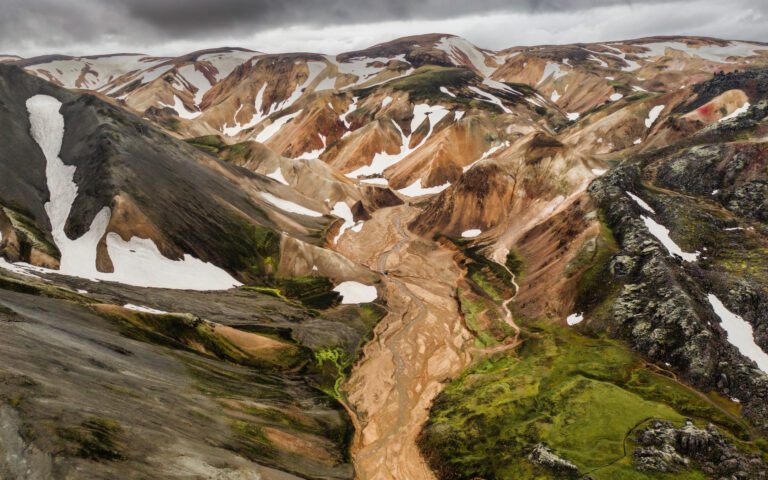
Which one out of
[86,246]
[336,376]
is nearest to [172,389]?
[336,376]

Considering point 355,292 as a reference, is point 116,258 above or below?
above

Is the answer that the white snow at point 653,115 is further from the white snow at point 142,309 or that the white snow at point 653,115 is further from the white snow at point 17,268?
the white snow at point 17,268

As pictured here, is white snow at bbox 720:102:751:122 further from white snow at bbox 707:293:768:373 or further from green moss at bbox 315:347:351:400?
green moss at bbox 315:347:351:400

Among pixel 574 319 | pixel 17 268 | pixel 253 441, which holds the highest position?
pixel 17 268

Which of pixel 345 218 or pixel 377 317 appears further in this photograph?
pixel 345 218

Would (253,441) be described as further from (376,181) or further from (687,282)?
(376,181)

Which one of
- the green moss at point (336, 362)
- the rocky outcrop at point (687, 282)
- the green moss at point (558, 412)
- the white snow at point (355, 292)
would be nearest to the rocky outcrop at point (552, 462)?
the green moss at point (558, 412)

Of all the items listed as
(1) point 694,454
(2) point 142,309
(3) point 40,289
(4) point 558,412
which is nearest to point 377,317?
(4) point 558,412

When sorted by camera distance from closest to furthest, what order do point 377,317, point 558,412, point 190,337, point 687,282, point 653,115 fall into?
point 558,412, point 190,337, point 687,282, point 377,317, point 653,115
